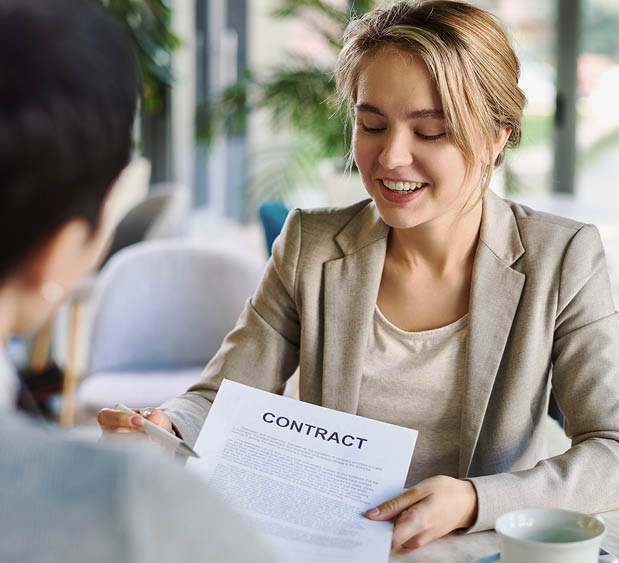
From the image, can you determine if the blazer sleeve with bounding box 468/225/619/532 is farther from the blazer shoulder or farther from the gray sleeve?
the gray sleeve

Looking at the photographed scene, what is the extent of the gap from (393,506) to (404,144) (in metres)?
0.56

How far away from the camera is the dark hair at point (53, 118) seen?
539 millimetres

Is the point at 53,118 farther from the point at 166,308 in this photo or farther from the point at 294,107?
the point at 294,107

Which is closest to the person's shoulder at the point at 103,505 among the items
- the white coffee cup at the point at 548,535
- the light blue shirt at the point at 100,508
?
the light blue shirt at the point at 100,508

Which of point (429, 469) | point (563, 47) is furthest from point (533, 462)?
point (563, 47)

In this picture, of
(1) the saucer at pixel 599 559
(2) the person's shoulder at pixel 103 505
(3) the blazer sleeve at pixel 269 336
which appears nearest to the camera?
(2) the person's shoulder at pixel 103 505

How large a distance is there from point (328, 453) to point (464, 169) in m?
0.52

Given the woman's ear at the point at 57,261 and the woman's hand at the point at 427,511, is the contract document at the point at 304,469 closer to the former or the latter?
the woman's hand at the point at 427,511

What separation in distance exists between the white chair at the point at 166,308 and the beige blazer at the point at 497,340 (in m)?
1.26

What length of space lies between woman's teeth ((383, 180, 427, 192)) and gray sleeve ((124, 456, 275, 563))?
901 millimetres

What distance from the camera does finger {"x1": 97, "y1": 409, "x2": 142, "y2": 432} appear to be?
3.93 ft

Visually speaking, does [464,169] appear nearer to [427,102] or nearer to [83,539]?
[427,102]

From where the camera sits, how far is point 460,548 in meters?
1.07

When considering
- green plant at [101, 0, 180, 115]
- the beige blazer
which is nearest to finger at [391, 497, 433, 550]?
the beige blazer
